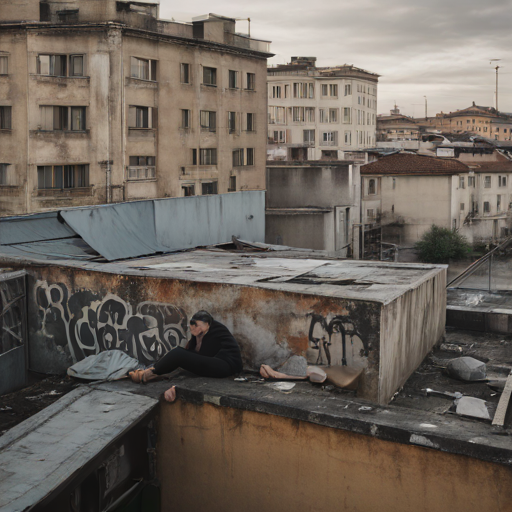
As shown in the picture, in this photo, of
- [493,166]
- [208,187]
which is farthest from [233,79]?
[493,166]

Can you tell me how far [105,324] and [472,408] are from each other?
5.79 m

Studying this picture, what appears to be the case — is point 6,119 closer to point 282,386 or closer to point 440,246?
point 282,386

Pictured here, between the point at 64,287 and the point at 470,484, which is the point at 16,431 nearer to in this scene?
the point at 64,287

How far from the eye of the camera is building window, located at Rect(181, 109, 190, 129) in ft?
134

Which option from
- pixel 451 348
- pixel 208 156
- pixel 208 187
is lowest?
pixel 451 348

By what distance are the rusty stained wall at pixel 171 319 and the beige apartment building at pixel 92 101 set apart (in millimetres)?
26685

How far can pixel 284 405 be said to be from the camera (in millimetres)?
7426

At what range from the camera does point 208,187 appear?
1695 inches

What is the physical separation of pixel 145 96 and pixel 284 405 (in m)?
33.7

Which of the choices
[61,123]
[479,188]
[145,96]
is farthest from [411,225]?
[61,123]

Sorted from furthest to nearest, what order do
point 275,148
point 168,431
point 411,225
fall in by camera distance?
1. point 411,225
2. point 275,148
3. point 168,431

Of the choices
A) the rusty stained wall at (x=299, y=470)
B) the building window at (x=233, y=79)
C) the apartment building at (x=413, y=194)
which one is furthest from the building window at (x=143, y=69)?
the rusty stained wall at (x=299, y=470)

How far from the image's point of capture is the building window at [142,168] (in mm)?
38188

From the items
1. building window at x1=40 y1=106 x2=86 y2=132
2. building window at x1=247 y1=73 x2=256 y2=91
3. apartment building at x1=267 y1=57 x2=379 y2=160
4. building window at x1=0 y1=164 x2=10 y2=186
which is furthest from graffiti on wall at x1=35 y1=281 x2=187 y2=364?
apartment building at x1=267 y1=57 x2=379 y2=160
